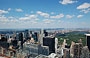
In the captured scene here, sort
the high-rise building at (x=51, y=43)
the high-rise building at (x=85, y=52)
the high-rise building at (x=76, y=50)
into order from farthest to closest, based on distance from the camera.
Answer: the high-rise building at (x=51, y=43) → the high-rise building at (x=76, y=50) → the high-rise building at (x=85, y=52)

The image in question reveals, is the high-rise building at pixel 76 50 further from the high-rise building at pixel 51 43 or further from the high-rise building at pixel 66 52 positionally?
the high-rise building at pixel 51 43

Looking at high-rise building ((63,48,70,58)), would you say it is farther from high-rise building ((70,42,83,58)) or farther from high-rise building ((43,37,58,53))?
high-rise building ((43,37,58,53))

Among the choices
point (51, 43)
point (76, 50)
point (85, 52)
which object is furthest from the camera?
point (51, 43)

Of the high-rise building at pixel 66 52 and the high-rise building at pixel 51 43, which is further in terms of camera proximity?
the high-rise building at pixel 51 43

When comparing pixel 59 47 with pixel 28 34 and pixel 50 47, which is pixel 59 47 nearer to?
pixel 50 47

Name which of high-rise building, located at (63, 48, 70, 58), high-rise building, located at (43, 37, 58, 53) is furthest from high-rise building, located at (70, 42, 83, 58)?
high-rise building, located at (43, 37, 58, 53)

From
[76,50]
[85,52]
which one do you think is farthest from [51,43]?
[85,52]

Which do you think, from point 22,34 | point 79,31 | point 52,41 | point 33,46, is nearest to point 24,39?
point 22,34

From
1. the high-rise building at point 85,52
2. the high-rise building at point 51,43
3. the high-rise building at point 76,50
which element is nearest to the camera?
the high-rise building at point 85,52

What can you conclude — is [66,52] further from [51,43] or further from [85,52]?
[51,43]

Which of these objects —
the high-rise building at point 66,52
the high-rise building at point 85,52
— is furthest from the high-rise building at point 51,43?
the high-rise building at point 85,52
